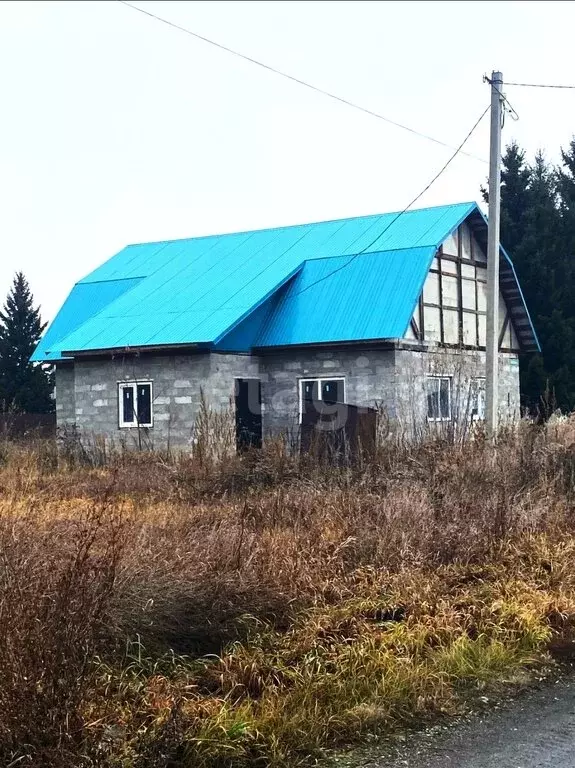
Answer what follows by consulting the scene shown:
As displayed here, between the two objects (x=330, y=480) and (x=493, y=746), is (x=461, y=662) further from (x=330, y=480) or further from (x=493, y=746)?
(x=330, y=480)

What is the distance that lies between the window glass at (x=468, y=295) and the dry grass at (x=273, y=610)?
1261 cm

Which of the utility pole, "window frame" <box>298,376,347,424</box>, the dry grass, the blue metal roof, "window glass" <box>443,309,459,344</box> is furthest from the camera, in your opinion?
"window glass" <box>443,309,459,344</box>

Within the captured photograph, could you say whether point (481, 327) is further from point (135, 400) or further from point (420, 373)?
point (135, 400)

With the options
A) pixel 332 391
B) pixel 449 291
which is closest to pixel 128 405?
pixel 332 391

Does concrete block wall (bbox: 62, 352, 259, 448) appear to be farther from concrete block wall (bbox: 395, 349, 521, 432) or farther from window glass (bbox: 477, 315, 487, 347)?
window glass (bbox: 477, 315, 487, 347)

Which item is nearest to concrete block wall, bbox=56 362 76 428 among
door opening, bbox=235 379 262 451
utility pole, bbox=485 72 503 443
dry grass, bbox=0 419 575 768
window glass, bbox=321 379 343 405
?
door opening, bbox=235 379 262 451

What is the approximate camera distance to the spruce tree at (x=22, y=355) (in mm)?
34562

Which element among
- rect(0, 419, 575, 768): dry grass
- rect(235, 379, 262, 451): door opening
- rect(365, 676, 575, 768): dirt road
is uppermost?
rect(235, 379, 262, 451): door opening

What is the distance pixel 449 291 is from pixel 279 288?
422cm

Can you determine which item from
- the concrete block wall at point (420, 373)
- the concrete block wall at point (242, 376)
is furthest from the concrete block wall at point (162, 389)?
the concrete block wall at point (420, 373)

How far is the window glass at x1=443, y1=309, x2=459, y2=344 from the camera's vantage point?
70.1 feet

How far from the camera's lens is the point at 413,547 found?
730cm

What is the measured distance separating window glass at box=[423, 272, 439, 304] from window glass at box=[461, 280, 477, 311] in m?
1.27

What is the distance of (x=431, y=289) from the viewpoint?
2095 centimetres
